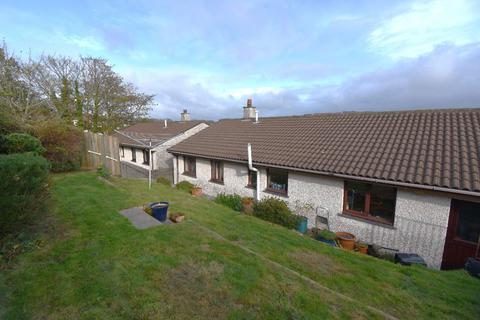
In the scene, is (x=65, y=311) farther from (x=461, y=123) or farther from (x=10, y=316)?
(x=461, y=123)

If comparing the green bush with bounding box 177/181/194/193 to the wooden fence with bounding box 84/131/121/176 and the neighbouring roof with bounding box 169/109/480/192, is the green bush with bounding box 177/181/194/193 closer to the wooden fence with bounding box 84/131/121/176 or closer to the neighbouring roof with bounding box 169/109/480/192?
the neighbouring roof with bounding box 169/109/480/192

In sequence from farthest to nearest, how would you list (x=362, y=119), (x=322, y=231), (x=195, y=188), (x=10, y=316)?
1. (x=195, y=188)
2. (x=362, y=119)
3. (x=322, y=231)
4. (x=10, y=316)

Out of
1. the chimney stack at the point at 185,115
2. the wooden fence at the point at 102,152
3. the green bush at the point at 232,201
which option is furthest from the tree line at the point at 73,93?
the green bush at the point at 232,201

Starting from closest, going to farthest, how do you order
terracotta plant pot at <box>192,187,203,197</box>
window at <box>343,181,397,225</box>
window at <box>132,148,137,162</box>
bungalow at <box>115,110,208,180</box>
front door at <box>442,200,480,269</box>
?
front door at <box>442,200,480,269</box> < window at <box>343,181,397,225</box> < terracotta plant pot at <box>192,187,203,197</box> < bungalow at <box>115,110,208,180</box> < window at <box>132,148,137,162</box>

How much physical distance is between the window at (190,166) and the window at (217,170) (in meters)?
1.84

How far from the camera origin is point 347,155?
890 cm

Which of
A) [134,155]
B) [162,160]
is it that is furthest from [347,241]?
[134,155]

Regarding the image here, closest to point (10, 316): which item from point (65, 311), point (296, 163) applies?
point (65, 311)

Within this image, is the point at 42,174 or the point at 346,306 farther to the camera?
the point at 42,174

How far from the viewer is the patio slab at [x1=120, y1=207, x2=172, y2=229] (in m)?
6.56

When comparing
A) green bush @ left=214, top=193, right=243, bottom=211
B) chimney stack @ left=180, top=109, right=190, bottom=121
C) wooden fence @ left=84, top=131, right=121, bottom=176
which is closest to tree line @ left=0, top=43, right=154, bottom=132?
wooden fence @ left=84, top=131, right=121, bottom=176

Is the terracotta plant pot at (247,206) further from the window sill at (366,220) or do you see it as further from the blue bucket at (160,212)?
the blue bucket at (160,212)

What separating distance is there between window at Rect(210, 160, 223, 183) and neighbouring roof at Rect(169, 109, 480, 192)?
611 mm

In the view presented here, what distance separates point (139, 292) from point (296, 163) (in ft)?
23.7
